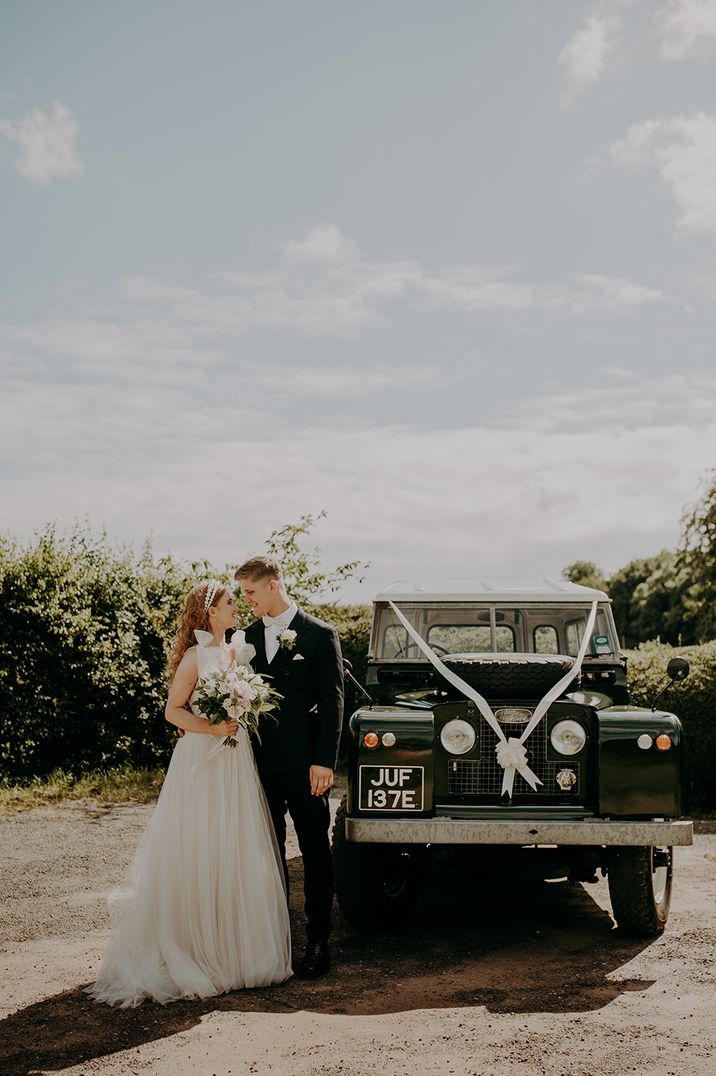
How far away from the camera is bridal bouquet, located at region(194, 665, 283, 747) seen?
5.20 meters

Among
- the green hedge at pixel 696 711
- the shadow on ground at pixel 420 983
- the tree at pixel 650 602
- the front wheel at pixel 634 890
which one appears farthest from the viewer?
the tree at pixel 650 602

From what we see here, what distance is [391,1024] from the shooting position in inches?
187

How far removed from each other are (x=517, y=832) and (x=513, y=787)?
1.22 feet

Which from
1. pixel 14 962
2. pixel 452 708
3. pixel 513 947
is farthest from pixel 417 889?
pixel 14 962

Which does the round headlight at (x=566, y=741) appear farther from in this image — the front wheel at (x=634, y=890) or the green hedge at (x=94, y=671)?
the green hedge at (x=94, y=671)

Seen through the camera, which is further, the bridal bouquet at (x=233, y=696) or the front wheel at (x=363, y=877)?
the front wheel at (x=363, y=877)

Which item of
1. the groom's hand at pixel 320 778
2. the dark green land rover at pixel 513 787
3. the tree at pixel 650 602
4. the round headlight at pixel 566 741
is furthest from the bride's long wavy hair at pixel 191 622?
the tree at pixel 650 602

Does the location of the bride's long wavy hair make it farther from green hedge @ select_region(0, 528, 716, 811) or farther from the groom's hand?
green hedge @ select_region(0, 528, 716, 811)

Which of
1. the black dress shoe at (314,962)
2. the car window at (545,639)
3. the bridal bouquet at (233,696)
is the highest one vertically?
the car window at (545,639)

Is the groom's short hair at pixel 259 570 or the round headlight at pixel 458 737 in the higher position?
the groom's short hair at pixel 259 570

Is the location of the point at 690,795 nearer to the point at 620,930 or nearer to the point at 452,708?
the point at 620,930

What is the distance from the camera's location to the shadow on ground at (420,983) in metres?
4.61

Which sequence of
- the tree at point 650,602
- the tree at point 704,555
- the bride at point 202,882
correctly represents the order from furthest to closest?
the tree at point 650,602
the tree at point 704,555
the bride at point 202,882

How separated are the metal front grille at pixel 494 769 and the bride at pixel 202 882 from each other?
127 centimetres
